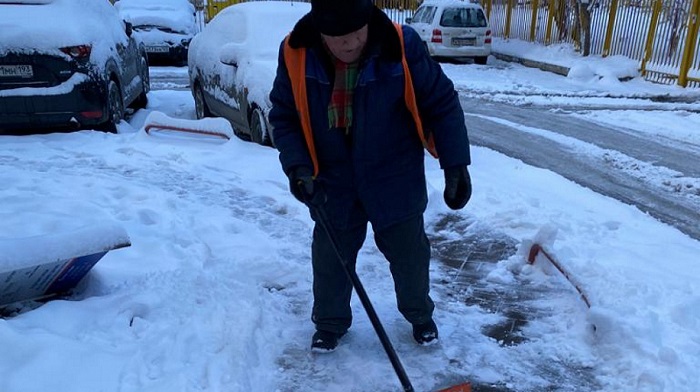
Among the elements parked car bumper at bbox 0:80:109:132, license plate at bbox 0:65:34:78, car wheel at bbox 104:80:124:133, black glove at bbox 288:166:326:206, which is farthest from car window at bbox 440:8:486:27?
black glove at bbox 288:166:326:206

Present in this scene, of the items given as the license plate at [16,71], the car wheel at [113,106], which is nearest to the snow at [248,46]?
the car wheel at [113,106]

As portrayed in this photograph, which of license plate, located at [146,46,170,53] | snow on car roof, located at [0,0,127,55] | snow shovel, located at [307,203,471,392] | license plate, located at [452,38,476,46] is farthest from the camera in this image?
license plate, located at [452,38,476,46]

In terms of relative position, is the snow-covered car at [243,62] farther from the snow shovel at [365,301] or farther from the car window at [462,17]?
the car window at [462,17]

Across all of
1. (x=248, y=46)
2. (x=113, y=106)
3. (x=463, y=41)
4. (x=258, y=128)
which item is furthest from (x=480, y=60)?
(x=113, y=106)

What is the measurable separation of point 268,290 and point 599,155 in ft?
15.6

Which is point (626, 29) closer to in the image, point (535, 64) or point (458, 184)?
point (535, 64)

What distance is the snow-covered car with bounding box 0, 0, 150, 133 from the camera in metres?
6.06

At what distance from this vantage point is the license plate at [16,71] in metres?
6.04

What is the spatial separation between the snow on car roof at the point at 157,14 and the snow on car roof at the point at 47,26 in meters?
7.57

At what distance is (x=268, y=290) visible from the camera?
11.3 feet

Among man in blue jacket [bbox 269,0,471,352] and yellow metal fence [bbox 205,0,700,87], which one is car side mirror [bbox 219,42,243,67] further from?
yellow metal fence [bbox 205,0,700,87]

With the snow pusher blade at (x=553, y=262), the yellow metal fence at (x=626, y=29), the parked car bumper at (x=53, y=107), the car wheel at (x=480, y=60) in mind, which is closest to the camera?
the snow pusher blade at (x=553, y=262)

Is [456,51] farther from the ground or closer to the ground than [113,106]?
closer to the ground

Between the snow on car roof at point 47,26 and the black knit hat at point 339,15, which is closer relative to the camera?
the black knit hat at point 339,15
